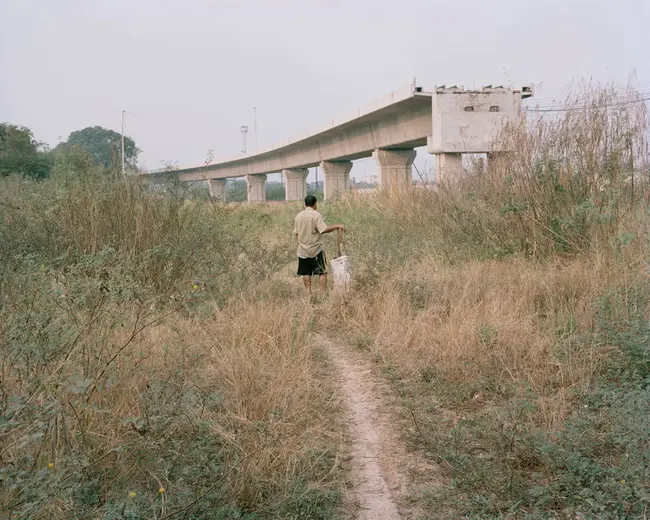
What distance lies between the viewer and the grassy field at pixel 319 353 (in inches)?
128

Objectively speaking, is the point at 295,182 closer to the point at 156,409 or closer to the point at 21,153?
the point at 21,153

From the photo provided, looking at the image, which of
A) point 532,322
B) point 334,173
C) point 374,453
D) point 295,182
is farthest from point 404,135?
point 295,182

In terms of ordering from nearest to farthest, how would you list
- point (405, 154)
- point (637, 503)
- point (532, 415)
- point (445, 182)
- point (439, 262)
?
1. point (637, 503)
2. point (532, 415)
3. point (439, 262)
4. point (445, 182)
5. point (405, 154)

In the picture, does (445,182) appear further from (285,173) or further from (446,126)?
(285,173)

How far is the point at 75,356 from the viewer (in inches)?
154

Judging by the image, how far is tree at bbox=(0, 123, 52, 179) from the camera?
30.0 metres

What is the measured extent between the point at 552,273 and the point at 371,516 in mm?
4544

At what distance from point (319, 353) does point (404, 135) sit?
55.8 ft

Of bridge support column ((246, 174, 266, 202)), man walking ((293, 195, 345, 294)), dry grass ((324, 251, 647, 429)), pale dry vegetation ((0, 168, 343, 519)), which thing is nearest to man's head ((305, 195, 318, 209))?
man walking ((293, 195, 345, 294))

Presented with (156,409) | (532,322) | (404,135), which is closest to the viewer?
(156,409)

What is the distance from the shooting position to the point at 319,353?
6.19 meters

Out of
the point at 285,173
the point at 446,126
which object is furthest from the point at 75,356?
the point at 285,173

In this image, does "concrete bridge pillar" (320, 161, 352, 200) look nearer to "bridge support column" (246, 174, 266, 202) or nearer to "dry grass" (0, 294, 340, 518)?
"bridge support column" (246, 174, 266, 202)

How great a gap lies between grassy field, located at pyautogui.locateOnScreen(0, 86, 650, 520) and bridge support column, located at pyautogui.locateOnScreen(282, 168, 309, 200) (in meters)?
33.1
